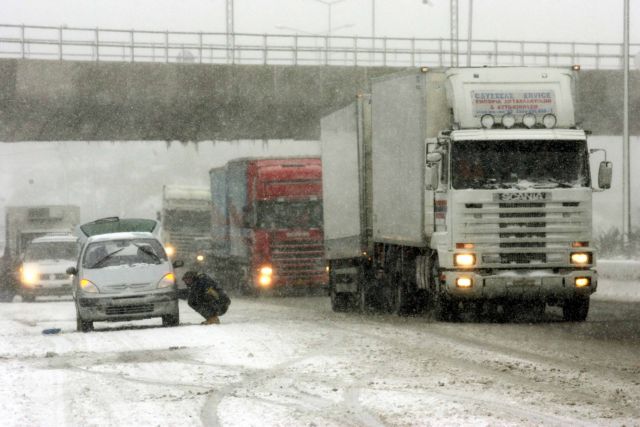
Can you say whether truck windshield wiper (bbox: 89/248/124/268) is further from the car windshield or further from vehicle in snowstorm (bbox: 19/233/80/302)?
vehicle in snowstorm (bbox: 19/233/80/302)

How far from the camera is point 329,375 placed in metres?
13.2

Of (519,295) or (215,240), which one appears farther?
(215,240)

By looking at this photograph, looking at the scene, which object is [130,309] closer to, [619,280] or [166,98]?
[619,280]

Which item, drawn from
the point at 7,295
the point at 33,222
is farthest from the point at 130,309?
the point at 33,222

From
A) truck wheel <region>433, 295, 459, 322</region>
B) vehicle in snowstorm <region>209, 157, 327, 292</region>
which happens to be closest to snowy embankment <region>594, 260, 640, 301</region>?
vehicle in snowstorm <region>209, 157, 327, 292</region>

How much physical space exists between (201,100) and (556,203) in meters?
26.4

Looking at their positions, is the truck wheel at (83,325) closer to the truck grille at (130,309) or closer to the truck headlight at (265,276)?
the truck grille at (130,309)

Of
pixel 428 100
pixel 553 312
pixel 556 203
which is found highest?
pixel 428 100

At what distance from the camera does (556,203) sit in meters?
20.6

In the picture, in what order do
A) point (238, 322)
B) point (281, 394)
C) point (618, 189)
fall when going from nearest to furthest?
point (281, 394), point (238, 322), point (618, 189)

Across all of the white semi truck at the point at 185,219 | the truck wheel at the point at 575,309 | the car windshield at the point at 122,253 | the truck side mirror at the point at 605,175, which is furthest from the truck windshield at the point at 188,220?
the truck side mirror at the point at 605,175

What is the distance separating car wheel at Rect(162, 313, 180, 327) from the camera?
22792 millimetres

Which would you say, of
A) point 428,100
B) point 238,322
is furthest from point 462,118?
point 238,322

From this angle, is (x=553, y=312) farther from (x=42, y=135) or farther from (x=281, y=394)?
(x=42, y=135)
